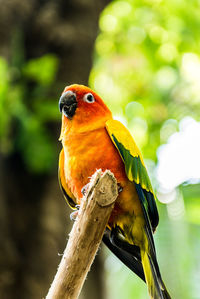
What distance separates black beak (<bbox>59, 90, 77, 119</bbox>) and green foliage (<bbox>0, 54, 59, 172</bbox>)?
1.50 metres

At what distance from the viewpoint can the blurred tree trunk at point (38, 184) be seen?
3.91 metres

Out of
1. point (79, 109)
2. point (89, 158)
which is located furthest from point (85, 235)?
point (79, 109)

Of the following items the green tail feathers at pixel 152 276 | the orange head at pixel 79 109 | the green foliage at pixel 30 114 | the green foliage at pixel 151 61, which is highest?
the green foliage at pixel 151 61

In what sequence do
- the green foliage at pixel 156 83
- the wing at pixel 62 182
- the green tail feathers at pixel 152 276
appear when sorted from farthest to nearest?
the green foliage at pixel 156 83 → the wing at pixel 62 182 → the green tail feathers at pixel 152 276

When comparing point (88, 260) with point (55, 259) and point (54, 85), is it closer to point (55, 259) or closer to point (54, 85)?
point (55, 259)

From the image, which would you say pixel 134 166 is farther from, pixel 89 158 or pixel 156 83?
pixel 156 83

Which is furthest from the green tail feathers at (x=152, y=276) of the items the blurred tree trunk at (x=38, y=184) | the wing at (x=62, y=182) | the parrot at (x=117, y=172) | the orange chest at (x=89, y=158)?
the blurred tree trunk at (x=38, y=184)

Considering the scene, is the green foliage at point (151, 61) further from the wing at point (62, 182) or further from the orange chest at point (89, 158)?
the orange chest at point (89, 158)

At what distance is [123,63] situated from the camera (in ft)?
20.1

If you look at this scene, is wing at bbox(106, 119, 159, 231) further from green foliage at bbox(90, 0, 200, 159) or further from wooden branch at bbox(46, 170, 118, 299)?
green foliage at bbox(90, 0, 200, 159)

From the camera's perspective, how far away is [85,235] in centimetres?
190

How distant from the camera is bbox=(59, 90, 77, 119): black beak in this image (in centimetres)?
253

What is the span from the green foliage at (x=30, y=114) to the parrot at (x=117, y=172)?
1553 millimetres

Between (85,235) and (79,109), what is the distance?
926 millimetres
